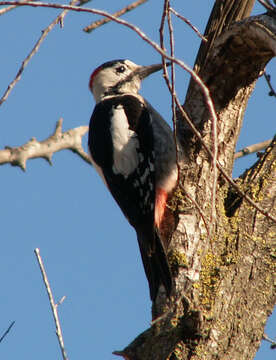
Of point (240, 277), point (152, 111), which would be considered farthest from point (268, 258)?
point (152, 111)

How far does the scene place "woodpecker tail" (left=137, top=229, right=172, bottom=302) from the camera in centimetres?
276

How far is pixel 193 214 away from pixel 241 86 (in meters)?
0.90

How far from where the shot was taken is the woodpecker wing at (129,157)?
341cm

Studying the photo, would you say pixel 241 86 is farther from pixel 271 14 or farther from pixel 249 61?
pixel 271 14

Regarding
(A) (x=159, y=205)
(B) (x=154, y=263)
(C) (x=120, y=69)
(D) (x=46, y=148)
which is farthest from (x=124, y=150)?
(C) (x=120, y=69)

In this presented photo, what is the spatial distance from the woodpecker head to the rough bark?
34.5 inches

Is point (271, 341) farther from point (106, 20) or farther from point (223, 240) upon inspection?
point (106, 20)

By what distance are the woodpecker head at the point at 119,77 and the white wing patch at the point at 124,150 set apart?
833 mm

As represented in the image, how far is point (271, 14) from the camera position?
286 cm

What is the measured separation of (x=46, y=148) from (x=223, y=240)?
1045 mm

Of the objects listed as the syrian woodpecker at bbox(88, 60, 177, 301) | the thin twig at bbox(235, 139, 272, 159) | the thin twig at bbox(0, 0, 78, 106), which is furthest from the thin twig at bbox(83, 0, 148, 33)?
the thin twig at bbox(235, 139, 272, 159)

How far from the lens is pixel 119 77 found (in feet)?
14.5

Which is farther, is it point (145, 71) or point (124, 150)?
point (145, 71)

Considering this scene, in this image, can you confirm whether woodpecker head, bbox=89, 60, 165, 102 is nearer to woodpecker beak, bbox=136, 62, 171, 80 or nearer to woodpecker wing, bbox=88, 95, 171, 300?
woodpecker beak, bbox=136, 62, 171, 80
